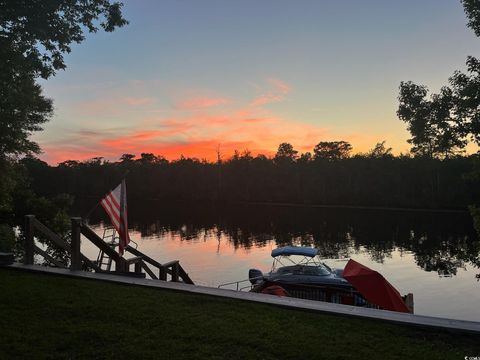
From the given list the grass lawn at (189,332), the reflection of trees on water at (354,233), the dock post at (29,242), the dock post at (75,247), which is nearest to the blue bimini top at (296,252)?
the dock post at (75,247)

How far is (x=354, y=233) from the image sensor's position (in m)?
57.2

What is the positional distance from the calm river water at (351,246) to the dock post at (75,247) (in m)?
16.0

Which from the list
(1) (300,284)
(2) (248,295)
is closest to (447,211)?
(1) (300,284)

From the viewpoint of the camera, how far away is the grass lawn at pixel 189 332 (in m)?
5.14

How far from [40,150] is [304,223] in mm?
50487

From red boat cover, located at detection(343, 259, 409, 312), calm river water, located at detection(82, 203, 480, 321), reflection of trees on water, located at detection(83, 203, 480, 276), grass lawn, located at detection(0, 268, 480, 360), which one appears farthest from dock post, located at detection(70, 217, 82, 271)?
reflection of trees on water, located at detection(83, 203, 480, 276)

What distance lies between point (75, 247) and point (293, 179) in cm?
11346

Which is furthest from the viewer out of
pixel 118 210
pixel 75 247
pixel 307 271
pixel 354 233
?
pixel 354 233

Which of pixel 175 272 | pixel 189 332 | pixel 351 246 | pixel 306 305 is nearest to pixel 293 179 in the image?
pixel 351 246

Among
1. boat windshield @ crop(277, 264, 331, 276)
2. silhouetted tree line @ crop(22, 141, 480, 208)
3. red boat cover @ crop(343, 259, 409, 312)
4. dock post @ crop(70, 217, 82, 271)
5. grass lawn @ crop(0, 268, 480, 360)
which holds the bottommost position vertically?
boat windshield @ crop(277, 264, 331, 276)

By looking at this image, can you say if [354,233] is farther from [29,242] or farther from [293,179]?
[293,179]

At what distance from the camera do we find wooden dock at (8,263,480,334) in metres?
6.02

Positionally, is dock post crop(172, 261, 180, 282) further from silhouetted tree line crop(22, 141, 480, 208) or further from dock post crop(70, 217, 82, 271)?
silhouetted tree line crop(22, 141, 480, 208)

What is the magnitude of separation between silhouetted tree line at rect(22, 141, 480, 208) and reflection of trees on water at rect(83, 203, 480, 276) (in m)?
16.8
